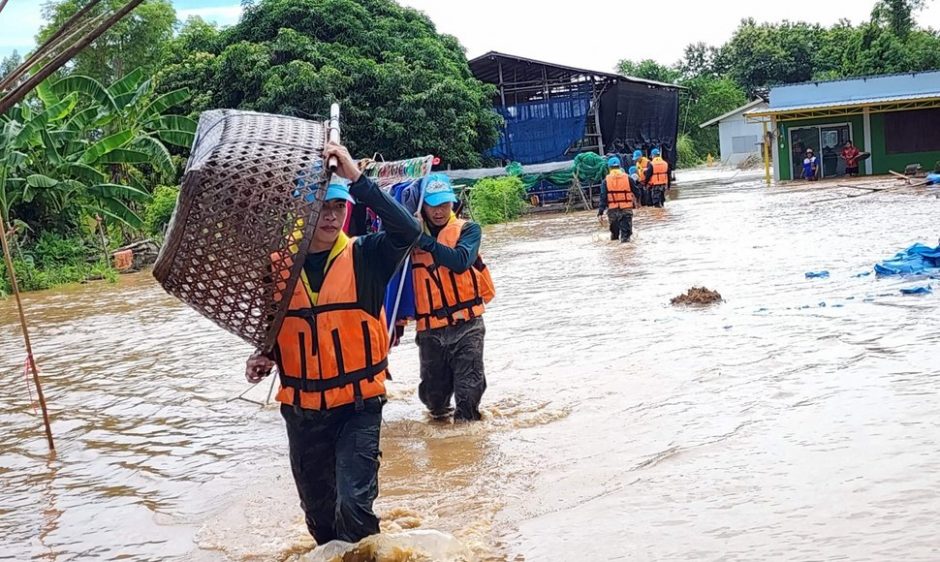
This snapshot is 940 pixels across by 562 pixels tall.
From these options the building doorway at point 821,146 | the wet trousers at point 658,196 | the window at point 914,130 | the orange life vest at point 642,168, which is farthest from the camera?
the building doorway at point 821,146

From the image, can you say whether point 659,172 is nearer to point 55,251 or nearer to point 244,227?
point 55,251

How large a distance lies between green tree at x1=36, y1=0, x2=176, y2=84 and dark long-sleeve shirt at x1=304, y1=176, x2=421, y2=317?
141ft

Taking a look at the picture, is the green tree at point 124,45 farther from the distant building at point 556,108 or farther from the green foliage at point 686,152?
the green foliage at point 686,152

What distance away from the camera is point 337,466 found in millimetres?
4012

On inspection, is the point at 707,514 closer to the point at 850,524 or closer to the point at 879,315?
the point at 850,524

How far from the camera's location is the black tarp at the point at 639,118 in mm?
36406

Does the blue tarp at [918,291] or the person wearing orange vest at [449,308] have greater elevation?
the person wearing orange vest at [449,308]

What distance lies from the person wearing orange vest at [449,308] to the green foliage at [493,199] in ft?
72.5

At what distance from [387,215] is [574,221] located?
22.8 m

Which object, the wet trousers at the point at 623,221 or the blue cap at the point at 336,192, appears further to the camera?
the wet trousers at the point at 623,221

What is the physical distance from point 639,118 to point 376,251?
3613 centimetres

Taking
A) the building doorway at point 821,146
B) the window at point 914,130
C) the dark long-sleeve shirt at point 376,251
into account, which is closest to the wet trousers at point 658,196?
the building doorway at point 821,146

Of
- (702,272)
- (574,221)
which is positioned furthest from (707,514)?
(574,221)

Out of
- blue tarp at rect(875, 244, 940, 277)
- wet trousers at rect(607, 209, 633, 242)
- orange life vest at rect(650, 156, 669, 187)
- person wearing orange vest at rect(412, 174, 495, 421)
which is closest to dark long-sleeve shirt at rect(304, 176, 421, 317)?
person wearing orange vest at rect(412, 174, 495, 421)
